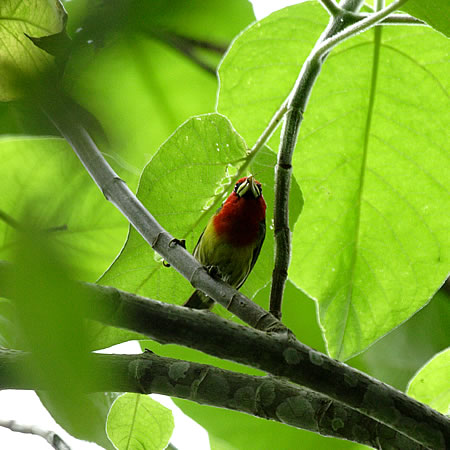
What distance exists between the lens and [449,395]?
1006 mm

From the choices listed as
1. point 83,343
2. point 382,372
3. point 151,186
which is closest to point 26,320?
point 83,343

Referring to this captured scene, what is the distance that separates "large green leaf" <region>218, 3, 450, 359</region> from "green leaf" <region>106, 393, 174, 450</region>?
311mm

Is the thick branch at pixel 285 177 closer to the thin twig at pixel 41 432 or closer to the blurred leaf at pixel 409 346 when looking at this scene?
the thin twig at pixel 41 432

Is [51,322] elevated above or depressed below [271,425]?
above

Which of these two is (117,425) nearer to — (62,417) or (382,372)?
(382,372)


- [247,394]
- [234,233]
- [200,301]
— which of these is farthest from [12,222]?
[234,233]

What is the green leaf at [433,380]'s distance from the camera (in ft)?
3.20

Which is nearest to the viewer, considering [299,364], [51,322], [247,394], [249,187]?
[51,322]

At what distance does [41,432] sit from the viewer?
0.74 meters

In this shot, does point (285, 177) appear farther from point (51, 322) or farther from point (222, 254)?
point (222, 254)

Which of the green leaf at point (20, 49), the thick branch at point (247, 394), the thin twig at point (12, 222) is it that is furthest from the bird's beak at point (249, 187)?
the thin twig at point (12, 222)

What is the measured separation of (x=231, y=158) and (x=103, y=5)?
0.76 m

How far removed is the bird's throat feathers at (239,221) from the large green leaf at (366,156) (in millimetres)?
348

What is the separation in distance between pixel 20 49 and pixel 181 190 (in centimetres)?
71
